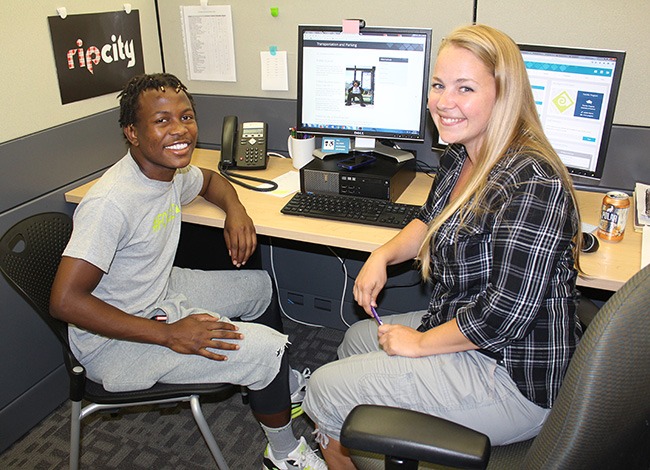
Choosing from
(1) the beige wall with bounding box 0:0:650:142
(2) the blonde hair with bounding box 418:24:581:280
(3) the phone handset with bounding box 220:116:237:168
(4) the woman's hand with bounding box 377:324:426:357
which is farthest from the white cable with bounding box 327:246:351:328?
(2) the blonde hair with bounding box 418:24:581:280

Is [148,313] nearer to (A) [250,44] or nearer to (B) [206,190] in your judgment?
(B) [206,190]

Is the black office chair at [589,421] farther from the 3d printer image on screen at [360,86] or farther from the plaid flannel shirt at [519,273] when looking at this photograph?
the 3d printer image on screen at [360,86]

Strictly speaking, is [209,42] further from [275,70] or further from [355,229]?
[355,229]

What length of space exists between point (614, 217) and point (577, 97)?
1.14 feet

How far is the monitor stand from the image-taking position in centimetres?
192

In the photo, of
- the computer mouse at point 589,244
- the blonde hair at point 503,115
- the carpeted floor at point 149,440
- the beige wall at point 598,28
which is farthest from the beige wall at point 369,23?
the carpeted floor at point 149,440

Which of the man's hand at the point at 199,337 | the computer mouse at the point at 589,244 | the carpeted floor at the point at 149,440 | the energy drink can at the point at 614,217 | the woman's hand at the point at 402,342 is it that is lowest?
the carpeted floor at the point at 149,440

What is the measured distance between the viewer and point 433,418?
977 millimetres

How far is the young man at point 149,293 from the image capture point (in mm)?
1336

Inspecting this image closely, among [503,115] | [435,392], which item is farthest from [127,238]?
[503,115]

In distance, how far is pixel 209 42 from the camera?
2.20 metres

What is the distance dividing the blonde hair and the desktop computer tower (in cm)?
56

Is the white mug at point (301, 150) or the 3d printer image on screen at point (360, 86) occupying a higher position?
the 3d printer image on screen at point (360, 86)

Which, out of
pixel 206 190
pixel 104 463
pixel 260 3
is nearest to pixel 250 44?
pixel 260 3
